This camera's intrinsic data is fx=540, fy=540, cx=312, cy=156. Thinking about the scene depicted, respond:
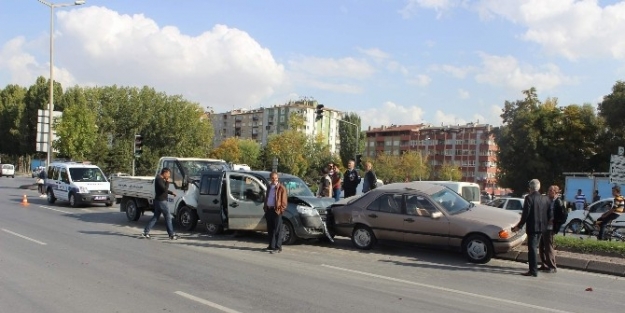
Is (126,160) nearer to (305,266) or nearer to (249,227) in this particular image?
(249,227)

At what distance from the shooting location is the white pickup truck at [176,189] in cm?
1531

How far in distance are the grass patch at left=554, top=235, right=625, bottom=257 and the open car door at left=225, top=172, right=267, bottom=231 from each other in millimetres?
7035

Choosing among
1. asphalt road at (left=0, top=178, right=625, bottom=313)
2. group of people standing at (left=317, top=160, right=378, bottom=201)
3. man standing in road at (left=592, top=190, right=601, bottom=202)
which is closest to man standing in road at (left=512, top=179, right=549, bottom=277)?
asphalt road at (left=0, top=178, right=625, bottom=313)

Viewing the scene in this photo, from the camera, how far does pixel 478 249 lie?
11133mm

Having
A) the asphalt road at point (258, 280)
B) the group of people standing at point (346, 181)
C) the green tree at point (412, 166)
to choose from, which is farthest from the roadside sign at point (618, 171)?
the green tree at point (412, 166)

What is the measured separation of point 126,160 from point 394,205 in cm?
4528

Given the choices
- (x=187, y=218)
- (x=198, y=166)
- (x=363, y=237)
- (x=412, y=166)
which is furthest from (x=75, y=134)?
(x=412, y=166)

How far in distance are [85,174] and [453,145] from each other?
119945 millimetres

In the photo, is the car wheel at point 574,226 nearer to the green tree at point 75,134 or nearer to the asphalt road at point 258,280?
the asphalt road at point 258,280

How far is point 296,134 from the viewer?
261 ft

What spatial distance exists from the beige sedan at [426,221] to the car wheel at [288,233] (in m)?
1.00

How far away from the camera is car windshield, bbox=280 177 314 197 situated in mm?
13789

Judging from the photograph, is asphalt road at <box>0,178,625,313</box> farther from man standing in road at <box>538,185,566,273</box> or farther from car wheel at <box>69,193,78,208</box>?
car wheel at <box>69,193,78,208</box>

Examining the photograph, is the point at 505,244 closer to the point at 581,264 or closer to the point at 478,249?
the point at 478,249
